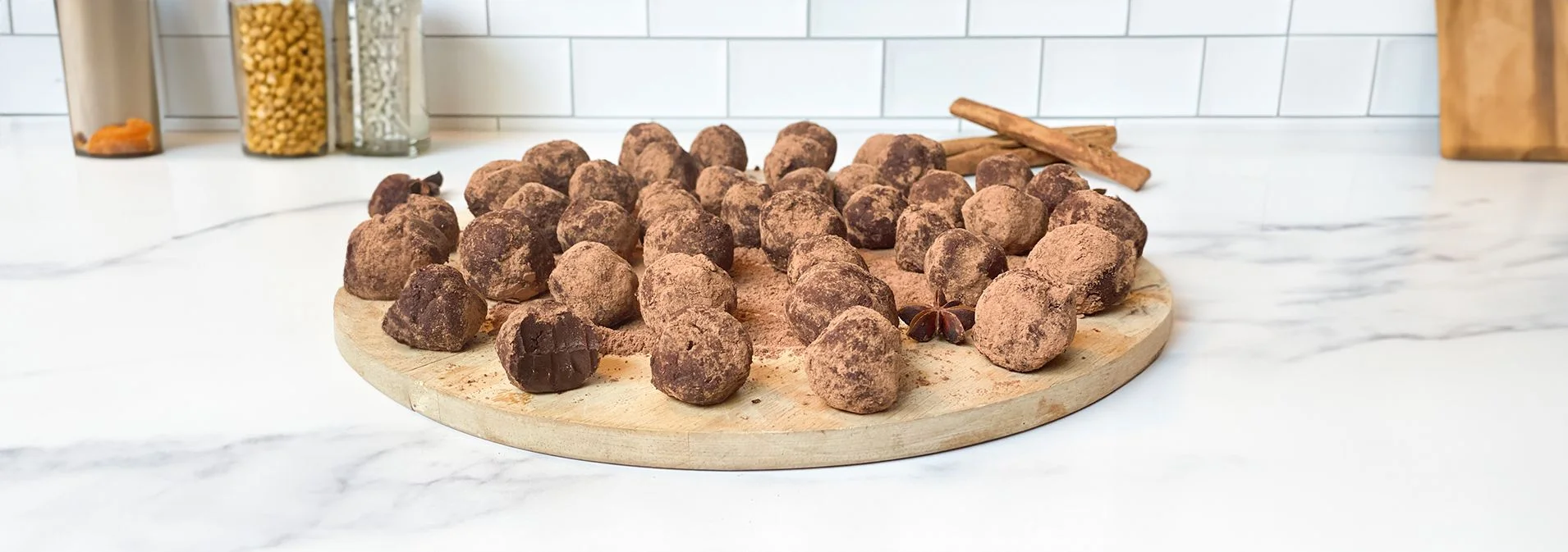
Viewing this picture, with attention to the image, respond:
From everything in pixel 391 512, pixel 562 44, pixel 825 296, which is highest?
pixel 562 44

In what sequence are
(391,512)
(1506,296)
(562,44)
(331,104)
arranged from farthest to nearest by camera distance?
(562,44), (331,104), (1506,296), (391,512)

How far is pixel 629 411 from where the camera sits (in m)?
0.97

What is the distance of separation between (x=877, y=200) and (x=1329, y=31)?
1456mm

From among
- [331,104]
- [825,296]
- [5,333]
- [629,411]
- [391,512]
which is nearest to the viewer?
[391,512]

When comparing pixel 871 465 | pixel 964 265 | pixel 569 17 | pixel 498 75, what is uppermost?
pixel 569 17

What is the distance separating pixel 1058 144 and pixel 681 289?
1152 mm

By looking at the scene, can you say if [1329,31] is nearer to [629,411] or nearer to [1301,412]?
[1301,412]

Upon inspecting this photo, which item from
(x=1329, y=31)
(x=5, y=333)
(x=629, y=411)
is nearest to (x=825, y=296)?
(x=629, y=411)

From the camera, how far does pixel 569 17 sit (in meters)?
2.42

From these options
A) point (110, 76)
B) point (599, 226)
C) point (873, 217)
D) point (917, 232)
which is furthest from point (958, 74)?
point (110, 76)

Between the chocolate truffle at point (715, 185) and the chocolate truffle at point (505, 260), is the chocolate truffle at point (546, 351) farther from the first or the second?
the chocolate truffle at point (715, 185)

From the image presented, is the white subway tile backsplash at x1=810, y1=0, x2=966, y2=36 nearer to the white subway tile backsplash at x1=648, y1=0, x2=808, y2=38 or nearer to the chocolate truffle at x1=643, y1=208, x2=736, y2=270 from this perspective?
the white subway tile backsplash at x1=648, y1=0, x2=808, y2=38

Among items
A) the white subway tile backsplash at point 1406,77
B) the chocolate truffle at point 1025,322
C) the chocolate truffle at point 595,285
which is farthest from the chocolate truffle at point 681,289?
the white subway tile backsplash at point 1406,77

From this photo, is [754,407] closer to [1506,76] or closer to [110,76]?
[110,76]
